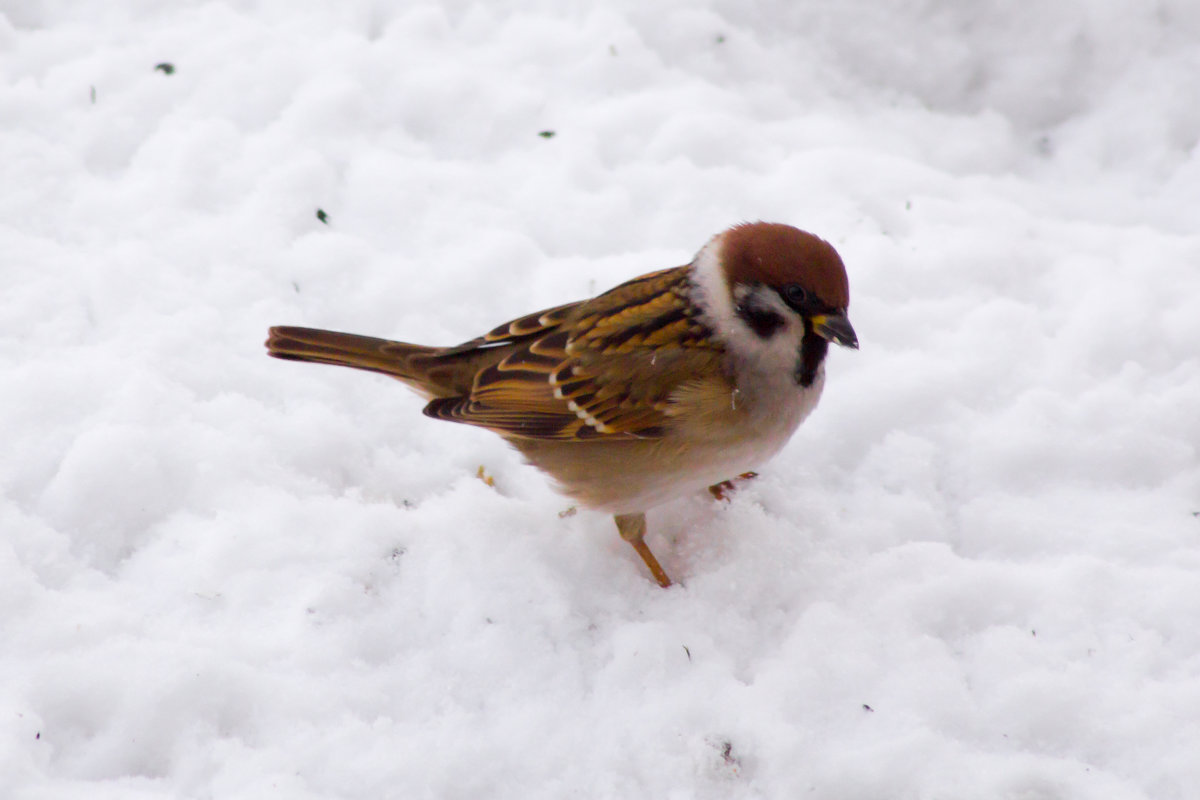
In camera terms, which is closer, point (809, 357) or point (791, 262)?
point (791, 262)

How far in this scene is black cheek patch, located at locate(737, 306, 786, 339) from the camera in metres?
2.62

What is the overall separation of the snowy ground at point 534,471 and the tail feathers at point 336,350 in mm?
236

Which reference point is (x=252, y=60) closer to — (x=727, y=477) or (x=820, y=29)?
(x=820, y=29)

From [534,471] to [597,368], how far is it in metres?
0.59

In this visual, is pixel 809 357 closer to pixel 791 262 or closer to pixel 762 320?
pixel 762 320

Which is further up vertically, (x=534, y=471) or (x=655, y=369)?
(x=655, y=369)

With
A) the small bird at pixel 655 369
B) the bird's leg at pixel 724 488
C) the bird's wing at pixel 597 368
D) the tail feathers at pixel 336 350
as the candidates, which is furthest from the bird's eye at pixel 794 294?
the tail feathers at pixel 336 350

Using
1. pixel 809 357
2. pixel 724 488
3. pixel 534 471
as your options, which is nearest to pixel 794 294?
pixel 809 357

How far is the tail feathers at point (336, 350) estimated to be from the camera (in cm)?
296

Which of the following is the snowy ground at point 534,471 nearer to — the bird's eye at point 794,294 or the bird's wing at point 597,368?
the bird's wing at point 597,368

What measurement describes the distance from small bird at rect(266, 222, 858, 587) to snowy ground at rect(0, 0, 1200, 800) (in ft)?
0.93

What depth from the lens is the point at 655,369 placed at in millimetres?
2699

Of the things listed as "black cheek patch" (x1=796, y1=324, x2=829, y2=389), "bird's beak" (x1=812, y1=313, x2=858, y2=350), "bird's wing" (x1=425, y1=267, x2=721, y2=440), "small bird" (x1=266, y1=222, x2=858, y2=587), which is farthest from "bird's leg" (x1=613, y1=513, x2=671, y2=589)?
"bird's beak" (x1=812, y1=313, x2=858, y2=350)

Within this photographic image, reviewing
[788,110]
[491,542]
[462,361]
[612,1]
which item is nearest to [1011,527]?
[491,542]
